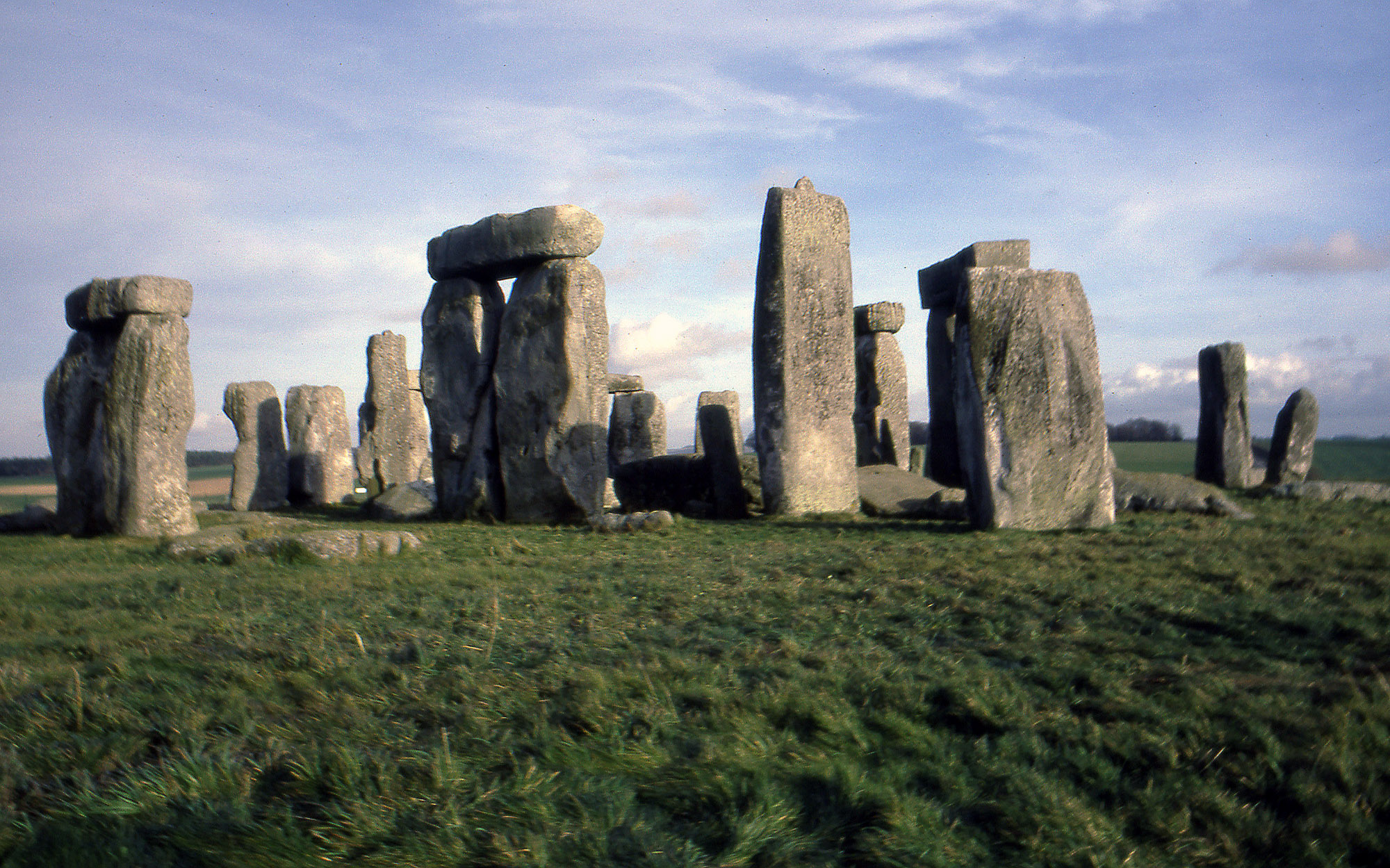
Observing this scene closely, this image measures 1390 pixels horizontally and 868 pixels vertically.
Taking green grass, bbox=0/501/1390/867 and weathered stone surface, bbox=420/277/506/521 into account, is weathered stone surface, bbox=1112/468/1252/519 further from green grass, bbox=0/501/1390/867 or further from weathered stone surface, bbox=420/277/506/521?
weathered stone surface, bbox=420/277/506/521

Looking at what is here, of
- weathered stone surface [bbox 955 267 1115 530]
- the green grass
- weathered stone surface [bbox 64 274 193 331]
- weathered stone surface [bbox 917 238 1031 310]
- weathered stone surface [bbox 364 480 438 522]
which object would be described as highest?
weathered stone surface [bbox 917 238 1031 310]

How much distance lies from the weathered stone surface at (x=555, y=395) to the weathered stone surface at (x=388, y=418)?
750cm

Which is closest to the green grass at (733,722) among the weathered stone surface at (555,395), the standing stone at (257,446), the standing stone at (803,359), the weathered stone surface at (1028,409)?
the weathered stone surface at (1028,409)

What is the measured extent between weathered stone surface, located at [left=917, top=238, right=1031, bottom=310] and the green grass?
7566 millimetres

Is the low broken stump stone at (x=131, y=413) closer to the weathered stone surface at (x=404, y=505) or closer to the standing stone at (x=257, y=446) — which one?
the weathered stone surface at (x=404, y=505)

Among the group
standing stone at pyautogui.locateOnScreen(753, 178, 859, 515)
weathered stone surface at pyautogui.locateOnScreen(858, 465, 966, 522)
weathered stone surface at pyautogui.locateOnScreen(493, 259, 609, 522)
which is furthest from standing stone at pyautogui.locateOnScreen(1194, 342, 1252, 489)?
weathered stone surface at pyautogui.locateOnScreen(493, 259, 609, 522)

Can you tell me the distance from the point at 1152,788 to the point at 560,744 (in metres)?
1.84

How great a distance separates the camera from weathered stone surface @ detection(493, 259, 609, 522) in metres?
10.7

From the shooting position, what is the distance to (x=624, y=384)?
2042 centimetres

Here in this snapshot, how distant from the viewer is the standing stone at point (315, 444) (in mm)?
17516

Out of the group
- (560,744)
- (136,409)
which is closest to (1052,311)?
(560,744)

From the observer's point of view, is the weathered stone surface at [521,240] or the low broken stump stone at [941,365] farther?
the low broken stump stone at [941,365]

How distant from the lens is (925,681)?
139 inches

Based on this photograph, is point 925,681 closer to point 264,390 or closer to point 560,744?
point 560,744
